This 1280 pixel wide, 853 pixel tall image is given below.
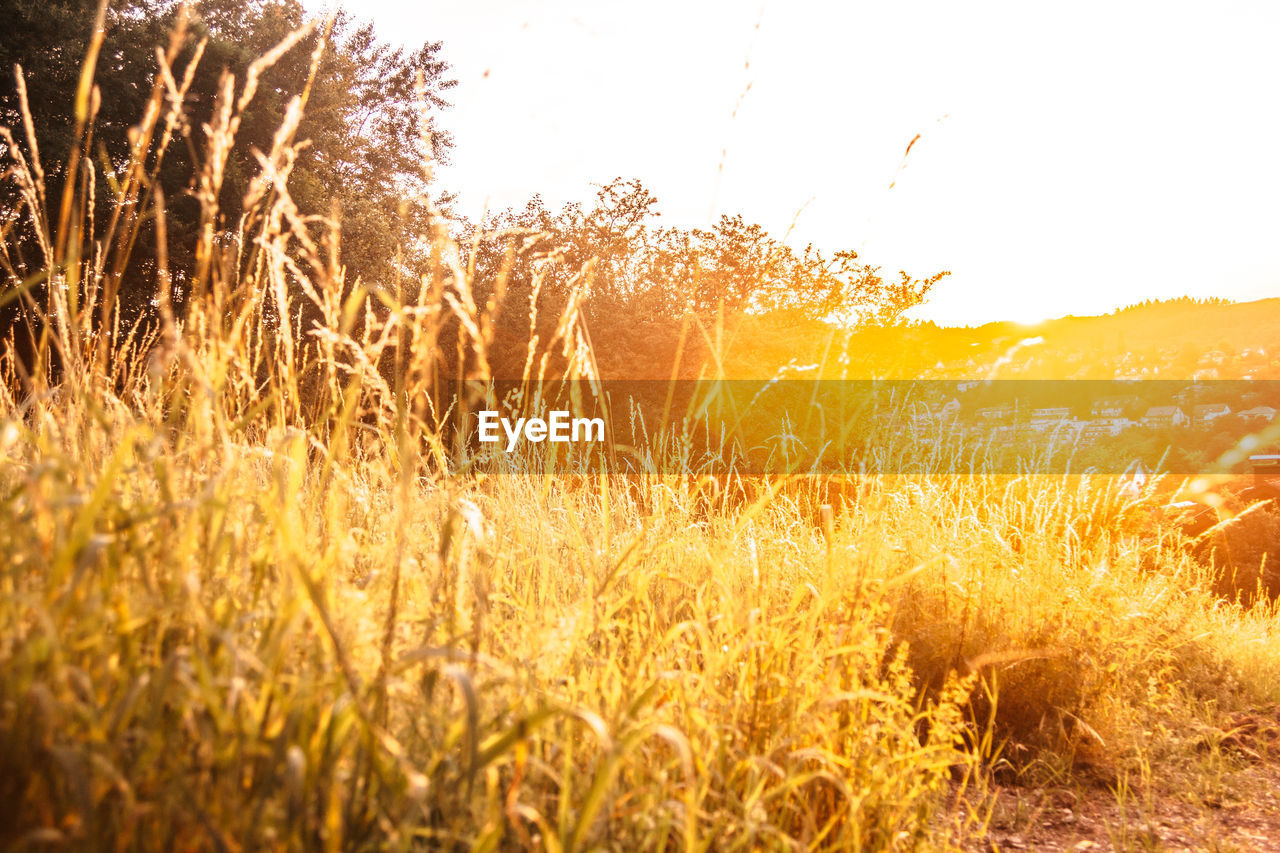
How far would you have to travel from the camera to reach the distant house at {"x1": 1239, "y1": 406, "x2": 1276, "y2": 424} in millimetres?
10750

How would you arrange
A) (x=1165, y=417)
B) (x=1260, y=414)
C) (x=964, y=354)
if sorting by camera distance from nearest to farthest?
(x=964, y=354) → (x=1165, y=417) → (x=1260, y=414)

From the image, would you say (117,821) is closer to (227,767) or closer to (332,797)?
(227,767)

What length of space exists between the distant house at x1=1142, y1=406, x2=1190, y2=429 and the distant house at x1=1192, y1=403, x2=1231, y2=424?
23 centimetres

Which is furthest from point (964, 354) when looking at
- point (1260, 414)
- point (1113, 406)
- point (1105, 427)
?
point (1260, 414)

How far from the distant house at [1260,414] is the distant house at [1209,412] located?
0.21 m

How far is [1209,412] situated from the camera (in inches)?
432

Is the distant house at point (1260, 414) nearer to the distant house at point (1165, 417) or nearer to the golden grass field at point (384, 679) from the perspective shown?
the distant house at point (1165, 417)

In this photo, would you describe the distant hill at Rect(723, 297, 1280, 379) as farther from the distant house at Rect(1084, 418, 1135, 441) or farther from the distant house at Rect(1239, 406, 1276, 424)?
the distant house at Rect(1239, 406, 1276, 424)

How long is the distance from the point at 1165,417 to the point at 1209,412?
0.97 meters

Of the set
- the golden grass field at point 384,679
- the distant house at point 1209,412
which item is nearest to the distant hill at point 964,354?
the distant house at point 1209,412

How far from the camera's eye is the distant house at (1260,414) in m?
10.8

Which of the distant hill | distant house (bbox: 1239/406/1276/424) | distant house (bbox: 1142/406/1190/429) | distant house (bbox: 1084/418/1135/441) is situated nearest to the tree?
the distant hill

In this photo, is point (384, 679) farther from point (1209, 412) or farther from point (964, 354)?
point (1209, 412)

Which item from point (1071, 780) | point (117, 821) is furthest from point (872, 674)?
point (117, 821)
